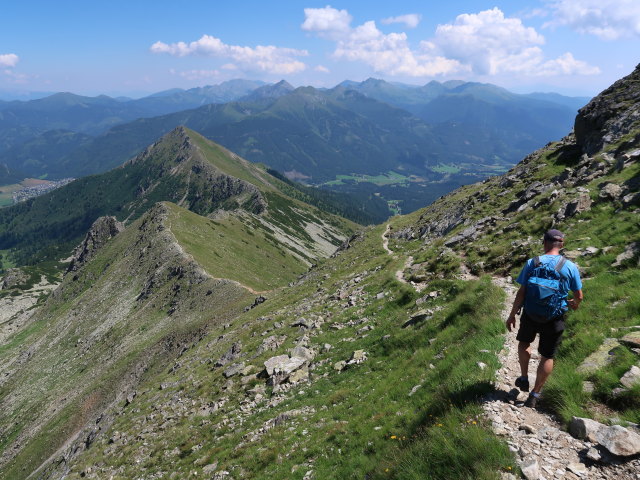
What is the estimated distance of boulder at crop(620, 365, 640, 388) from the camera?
831 cm

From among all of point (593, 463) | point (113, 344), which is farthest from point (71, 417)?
point (593, 463)

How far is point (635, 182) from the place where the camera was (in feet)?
77.6

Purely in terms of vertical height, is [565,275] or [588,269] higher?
[565,275]

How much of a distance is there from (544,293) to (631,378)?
103 inches

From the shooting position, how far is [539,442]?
8000 millimetres

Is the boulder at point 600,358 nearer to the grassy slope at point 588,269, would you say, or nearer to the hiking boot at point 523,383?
the grassy slope at point 588,269

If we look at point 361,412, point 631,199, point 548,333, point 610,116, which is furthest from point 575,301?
point 610,116

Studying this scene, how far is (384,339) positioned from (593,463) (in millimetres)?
13597

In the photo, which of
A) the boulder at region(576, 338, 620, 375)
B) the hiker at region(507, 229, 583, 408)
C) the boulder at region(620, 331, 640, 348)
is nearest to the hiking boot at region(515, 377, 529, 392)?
the hiker at region(507, 229, 583, 408)

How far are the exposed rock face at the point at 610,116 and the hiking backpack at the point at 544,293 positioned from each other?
1756 inches

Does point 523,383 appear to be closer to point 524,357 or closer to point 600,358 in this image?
point 524,357

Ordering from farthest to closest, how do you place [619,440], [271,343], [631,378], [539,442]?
[271,343]
[631,378]
[539,442]
[619,440]

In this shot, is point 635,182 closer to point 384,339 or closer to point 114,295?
point 384,339

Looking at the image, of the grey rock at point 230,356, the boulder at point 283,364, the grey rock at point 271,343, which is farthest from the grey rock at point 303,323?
the grey rock at point 230,356
